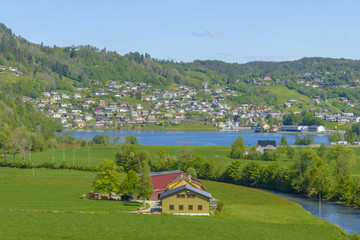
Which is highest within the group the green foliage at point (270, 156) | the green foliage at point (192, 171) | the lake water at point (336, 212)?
the green foliage at point (270, 156)

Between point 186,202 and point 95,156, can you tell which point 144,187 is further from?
point 95,156

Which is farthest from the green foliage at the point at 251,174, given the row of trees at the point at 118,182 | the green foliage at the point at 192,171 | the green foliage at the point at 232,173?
the row of trees at the point at 118,182

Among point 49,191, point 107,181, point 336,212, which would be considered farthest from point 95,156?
point 336,212

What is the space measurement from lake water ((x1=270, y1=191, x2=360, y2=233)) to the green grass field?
143 cm

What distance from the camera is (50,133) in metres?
122

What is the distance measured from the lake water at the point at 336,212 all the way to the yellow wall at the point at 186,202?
1101cm

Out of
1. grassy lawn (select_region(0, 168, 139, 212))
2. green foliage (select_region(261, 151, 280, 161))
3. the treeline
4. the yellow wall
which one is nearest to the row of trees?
grassy lawn (select_region(0, 168, 139, 212))

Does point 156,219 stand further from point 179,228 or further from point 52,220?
point 52,220

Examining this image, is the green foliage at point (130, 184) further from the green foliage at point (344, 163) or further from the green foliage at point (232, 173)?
the green foliage at point (344, 163)

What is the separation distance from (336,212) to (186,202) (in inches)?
599

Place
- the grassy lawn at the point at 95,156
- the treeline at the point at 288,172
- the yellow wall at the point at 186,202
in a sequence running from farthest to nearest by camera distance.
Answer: the grassy lawn at the point at 95,156 < the treeline at the point at 288,172 < the yellow wall at the point at 186,202

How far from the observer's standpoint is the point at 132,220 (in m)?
37.9

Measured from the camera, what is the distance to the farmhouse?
44750 millimetres

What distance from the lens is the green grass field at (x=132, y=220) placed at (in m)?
33.2
